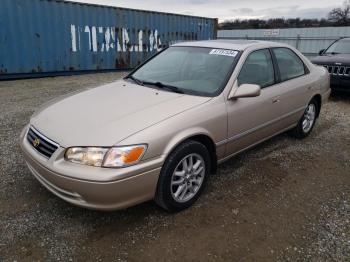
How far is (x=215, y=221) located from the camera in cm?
278

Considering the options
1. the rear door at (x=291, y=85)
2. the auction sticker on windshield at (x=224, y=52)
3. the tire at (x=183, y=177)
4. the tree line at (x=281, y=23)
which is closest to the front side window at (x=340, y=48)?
the rear door at (x=291, y=85)

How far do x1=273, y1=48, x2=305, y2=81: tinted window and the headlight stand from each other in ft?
8.34

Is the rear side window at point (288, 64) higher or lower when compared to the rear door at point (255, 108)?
higher

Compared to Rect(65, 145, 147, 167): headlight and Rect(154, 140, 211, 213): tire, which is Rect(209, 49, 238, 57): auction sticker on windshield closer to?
Rect(154, 140, 211, 213): tire

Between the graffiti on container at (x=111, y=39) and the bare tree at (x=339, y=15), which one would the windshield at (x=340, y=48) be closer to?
the graffiti on container at (x=111, y=39)

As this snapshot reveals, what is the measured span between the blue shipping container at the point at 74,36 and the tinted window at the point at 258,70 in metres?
8.41

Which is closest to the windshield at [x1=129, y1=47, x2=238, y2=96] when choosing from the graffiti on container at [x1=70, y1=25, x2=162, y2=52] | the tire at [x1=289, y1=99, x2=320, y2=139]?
the tire at [x1=289, y1=99, x2=320, y2=139]

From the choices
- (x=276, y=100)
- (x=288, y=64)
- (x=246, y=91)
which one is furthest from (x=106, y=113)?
(x=288, y=64)

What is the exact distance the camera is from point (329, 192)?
333cm

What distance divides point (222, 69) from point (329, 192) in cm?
181

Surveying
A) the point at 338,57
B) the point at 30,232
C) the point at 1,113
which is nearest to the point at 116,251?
the point at 30,232

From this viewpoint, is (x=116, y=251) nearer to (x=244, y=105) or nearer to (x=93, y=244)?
(x=93, y=244)

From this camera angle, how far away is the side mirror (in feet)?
9.95

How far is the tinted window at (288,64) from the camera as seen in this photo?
159 inches
